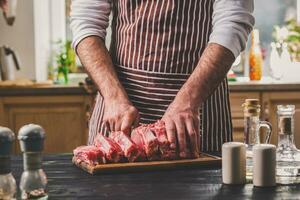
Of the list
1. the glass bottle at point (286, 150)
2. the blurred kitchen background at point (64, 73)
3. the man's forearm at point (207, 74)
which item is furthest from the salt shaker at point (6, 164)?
the blurred kitchen background at point (64, 73)

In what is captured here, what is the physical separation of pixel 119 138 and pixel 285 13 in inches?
122

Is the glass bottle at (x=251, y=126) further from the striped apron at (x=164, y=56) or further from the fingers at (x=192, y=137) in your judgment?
the striped apron at (x=164, y=56)

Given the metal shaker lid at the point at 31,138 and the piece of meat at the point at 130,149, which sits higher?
the metal shaker lid at the point at 31,138

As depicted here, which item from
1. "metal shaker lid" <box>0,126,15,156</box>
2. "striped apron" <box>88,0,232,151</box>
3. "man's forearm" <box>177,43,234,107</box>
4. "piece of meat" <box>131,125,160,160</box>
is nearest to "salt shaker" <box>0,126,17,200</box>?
"metal shaker lid" <box>0,126,15,156</box>

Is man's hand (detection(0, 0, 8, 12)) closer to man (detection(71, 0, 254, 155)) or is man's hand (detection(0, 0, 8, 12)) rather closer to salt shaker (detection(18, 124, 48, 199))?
man (detection(71, 0, 254, 155))

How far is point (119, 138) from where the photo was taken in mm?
1576

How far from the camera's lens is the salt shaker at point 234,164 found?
1333 mm

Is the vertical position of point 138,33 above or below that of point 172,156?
above

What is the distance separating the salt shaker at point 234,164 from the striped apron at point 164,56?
586mm

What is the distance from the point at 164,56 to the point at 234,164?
733mm

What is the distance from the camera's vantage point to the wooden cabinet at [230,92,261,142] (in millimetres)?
3695

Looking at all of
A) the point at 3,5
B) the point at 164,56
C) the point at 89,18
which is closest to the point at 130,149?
the point at 164,56

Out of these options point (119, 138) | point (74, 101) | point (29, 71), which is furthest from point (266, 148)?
point (29, 71)

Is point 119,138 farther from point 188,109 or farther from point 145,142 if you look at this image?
point 188,109
